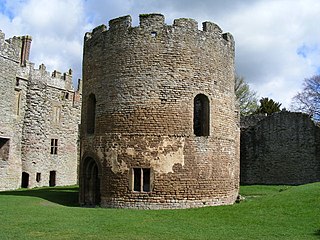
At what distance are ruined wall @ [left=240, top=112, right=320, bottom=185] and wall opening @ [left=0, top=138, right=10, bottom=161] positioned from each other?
670 inches

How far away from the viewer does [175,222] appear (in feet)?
40.8

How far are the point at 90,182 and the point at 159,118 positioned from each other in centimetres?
430

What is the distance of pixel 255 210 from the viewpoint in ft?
46.9

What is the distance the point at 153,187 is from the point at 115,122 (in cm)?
289

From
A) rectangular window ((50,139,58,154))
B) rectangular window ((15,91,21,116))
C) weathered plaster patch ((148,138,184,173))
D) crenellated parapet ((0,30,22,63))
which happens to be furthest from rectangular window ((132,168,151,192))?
rectangular window ((50,139,58,154))

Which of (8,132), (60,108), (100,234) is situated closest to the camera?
(100,234)

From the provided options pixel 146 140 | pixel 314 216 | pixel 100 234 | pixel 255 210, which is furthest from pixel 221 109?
pixel 100 234

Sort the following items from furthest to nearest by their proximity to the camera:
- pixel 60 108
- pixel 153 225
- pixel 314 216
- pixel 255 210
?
pixel 60 108, pixel 255 210, pixel 314 216, pixel 153 225

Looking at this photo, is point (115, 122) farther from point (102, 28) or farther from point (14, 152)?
point (14, 152)

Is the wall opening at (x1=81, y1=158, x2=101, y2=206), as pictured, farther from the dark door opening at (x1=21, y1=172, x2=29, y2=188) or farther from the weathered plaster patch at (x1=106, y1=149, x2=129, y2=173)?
the dark door opening at (x1=21, y1=172, x2=29, y2=188)

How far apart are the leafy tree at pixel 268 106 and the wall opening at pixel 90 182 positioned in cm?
3380

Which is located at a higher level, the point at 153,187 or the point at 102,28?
the point at 102,28

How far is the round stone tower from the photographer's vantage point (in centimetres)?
1566

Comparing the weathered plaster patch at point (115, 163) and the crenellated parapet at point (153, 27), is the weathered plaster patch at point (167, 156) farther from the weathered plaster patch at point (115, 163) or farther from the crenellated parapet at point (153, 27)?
the crenellated parapet at point (153, 27)
